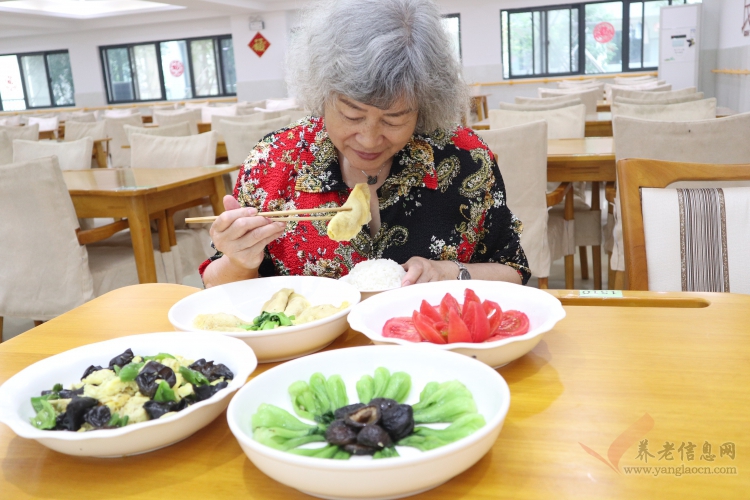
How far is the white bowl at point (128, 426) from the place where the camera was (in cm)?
68

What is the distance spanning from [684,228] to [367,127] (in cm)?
76

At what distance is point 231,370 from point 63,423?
0.70 ft

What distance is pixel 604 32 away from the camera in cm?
1141

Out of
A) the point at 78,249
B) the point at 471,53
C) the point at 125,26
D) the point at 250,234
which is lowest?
the point at 78,249

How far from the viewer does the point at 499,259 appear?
61.8 inches

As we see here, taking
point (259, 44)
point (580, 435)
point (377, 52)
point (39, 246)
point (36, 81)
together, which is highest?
point (259, 44)

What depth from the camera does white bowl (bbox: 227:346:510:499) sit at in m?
0.57

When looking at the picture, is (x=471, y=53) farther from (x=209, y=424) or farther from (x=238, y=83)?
(x=209, y=424)

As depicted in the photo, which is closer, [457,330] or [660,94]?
[457,330]

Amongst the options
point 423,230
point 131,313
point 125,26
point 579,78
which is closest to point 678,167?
point 423,230

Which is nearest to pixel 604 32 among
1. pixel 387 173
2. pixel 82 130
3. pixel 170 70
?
pixel 170 70

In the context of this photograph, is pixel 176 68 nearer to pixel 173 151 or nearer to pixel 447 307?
pixel 173 151

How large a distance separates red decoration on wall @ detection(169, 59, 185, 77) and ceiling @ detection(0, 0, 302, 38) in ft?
3.21

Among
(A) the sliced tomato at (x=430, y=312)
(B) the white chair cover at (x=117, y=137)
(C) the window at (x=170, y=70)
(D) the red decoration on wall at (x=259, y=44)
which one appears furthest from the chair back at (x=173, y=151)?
(C) the window at (x=170, y=70)
